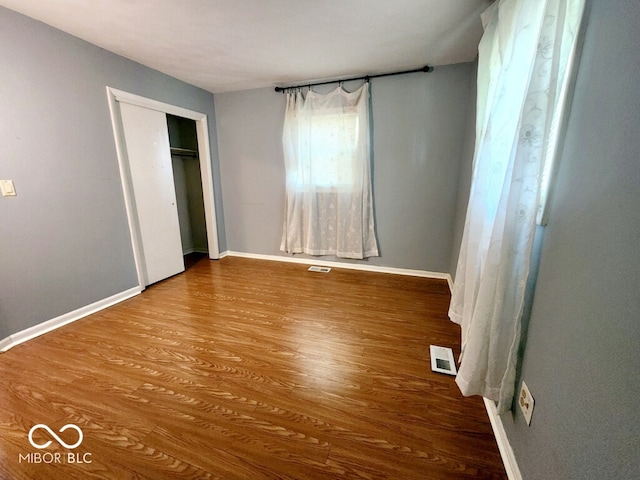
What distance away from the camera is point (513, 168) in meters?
0.94

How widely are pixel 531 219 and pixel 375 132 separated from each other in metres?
2.30

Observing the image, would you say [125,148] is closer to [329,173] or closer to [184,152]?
[184,152]

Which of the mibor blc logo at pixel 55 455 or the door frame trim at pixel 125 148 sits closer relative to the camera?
the mibor blc logo at pixel 55 455

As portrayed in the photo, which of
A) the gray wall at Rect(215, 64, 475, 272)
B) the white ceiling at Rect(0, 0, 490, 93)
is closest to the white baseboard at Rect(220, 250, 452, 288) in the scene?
the gray wall at Rect(215, 64, 475, 272)

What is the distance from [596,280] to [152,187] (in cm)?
338

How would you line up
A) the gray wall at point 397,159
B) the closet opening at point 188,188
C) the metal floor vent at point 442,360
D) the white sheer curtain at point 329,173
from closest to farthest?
the metal floor vent at point 442,360 → the gray wall at point 397,159 → the white sheer curtain at point 329,173 → the closet opening at point 188,188

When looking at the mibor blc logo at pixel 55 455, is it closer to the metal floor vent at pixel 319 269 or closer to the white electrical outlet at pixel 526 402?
the white electrical outlet at pixel 526 402

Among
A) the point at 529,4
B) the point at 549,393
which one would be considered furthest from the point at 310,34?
the point at 549,393

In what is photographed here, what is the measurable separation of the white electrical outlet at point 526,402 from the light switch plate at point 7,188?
320 cm

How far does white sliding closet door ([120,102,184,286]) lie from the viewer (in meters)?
2.55

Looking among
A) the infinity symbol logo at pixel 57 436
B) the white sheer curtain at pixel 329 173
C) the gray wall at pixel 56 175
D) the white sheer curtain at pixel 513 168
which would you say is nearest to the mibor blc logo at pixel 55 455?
the infinity symbol logo at pixel 57 436

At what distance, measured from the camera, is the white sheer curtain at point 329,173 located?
2.91 metres

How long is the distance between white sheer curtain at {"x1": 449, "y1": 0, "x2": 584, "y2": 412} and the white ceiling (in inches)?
30.8

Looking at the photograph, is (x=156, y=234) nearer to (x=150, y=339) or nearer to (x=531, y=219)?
(x=150, y=339)
